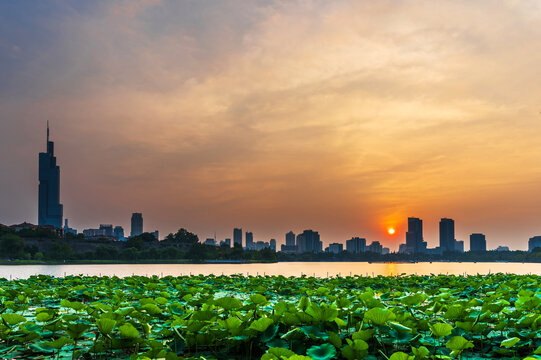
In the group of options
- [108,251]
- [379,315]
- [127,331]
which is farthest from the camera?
[108,251]

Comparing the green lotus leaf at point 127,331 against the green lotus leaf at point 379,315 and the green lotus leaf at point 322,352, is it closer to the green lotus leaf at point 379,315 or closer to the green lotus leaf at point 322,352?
the green lotus leaf at point 322,352

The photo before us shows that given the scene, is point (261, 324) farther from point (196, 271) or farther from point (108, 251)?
point (108, 251)

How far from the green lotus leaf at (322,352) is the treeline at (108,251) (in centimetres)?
13637

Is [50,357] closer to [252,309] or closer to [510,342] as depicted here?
[252,309]

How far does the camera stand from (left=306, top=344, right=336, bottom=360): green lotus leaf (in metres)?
4.70

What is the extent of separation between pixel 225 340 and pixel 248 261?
16285 centimetres

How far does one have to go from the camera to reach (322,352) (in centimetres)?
484

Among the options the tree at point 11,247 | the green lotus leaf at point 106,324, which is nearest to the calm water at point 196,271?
the tree at point 11,247

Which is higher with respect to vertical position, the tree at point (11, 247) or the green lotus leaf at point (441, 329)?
the green lotus leaf at point (441, 329)

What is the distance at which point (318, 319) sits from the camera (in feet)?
18.4

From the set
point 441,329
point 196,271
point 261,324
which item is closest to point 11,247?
point 196,271

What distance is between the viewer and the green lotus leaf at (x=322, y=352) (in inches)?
185

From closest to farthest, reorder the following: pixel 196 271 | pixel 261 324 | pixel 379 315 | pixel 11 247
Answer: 1. pixel 261 324
2. pixel 379 315
3. pixel 196 271
4. pixel 11 247

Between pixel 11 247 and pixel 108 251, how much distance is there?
2587cm
